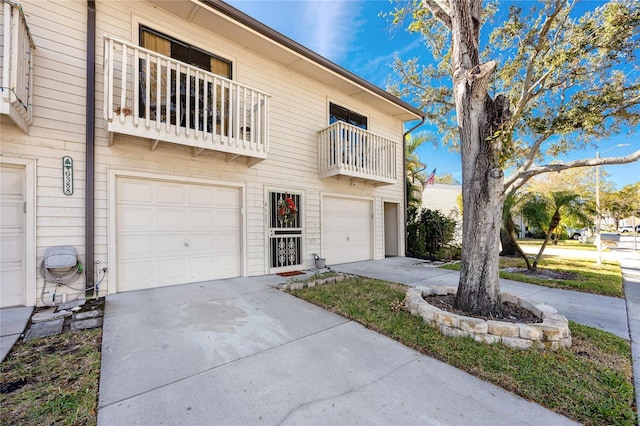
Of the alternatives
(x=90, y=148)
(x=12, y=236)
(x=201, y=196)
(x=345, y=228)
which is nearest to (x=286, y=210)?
(x=201, y=196)

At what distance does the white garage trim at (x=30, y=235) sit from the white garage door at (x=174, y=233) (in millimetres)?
986

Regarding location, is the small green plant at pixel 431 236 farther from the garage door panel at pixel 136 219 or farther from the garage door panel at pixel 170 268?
the garage door panel at pixel 136 219

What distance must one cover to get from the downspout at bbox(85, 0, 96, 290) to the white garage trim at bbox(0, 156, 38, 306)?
0.57 meters

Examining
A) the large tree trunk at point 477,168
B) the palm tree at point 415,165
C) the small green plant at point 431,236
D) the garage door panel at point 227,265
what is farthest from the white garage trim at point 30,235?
the palm tree at point 415,165

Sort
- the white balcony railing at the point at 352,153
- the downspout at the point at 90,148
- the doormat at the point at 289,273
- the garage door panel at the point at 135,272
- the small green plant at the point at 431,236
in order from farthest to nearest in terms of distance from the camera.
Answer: the small green plant at the point at 431,236, the white balcony railing at the point at 352,153, the doormat at the point at 289,273, the garage door panel at the point at 135,272, the downspout at the point at 90,148

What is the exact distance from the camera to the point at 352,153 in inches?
291

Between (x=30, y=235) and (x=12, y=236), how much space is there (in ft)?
0.87

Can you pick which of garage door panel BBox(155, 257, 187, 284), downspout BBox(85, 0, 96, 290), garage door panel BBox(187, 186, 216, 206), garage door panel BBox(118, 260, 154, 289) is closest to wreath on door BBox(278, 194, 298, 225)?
garage door panel BBox(187, 186, 216, 206)

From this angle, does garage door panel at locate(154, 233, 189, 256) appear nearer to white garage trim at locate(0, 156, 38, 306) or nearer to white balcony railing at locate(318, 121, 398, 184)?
white garage trim at locate(0, 156, 38, 306)

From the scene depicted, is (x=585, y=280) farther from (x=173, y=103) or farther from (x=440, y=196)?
(x=440, y=196)

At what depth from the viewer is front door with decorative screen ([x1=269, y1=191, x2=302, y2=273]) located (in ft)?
21.4

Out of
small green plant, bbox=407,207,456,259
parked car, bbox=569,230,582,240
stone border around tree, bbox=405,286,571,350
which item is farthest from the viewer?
parked car, bbox=569,230,582,240

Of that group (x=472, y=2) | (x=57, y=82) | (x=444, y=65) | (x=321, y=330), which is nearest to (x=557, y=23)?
(x=444, y=65)

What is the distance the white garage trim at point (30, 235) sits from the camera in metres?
3.85
